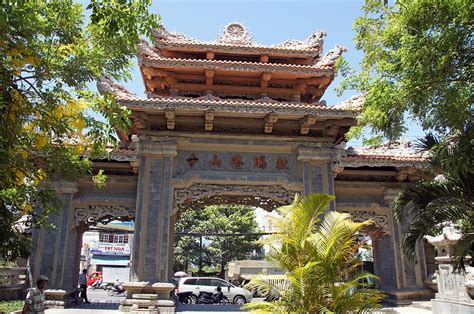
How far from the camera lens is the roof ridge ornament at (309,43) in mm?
11258

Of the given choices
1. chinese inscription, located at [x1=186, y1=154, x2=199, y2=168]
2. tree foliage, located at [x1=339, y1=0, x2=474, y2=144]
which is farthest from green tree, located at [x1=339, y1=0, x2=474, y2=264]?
chinese inscription, located at [x1=186, y1=154, x2=199, y2=168]

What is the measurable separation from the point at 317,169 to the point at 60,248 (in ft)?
20.9

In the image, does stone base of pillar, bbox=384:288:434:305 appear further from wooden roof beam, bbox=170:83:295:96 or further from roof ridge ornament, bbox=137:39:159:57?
roof ridge ornament, bbox=137:39:159:57

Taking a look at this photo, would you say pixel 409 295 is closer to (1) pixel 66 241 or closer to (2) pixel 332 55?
(2) pixel 332 55

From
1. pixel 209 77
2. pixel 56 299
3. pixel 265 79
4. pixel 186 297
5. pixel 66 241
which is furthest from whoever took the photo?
pixel 186 297

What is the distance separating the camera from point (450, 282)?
7914mm

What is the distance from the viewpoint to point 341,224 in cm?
534

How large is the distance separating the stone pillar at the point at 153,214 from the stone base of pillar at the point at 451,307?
5.71m

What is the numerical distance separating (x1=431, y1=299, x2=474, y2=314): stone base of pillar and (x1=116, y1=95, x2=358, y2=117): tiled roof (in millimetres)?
4350

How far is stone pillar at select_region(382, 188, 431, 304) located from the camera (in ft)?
31.1

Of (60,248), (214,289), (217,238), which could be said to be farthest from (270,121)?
(217,238)

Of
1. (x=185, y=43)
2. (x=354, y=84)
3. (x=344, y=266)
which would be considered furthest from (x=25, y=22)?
(x=185, y=43)

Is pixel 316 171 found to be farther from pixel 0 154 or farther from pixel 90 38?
pixel 0 154

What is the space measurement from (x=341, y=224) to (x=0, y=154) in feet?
13.6
